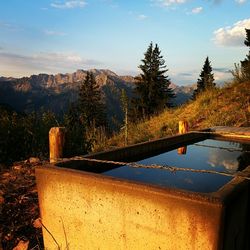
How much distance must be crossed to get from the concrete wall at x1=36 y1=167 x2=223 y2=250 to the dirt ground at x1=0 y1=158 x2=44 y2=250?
0.60m

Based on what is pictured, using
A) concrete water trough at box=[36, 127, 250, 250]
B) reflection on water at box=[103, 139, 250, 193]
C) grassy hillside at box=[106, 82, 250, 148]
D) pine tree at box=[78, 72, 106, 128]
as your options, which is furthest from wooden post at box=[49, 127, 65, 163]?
pine tree at box=[78, 72, 106, 128]

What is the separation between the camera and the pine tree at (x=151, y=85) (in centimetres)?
3728

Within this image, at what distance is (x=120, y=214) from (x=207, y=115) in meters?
8.18

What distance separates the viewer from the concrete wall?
213cm

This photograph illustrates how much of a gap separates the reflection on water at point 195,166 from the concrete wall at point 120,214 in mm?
981

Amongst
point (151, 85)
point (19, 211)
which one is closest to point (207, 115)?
point (19, 211)

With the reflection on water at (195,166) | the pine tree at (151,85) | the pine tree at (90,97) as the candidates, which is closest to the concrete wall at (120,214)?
the reflection on water at (195,166)

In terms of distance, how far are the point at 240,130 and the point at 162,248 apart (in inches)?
162

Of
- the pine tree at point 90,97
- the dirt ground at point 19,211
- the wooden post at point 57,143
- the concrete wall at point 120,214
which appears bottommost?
the dirt ground at point 19,211

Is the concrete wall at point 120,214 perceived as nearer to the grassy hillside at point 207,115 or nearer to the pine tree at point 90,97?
the grassy hillside at point 207,115

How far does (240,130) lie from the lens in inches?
234

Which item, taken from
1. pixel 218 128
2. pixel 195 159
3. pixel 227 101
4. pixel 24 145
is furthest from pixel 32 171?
pixel 227 101

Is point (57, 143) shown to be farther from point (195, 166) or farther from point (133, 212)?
point (195, 166)

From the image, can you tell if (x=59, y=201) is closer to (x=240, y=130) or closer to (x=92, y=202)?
(x=92, y=202)
